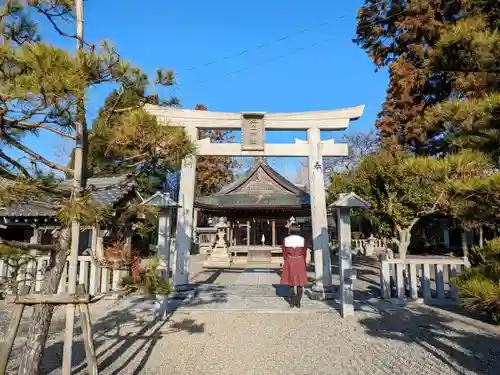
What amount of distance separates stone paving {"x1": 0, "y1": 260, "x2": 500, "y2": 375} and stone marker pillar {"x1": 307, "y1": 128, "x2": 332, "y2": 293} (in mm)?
542

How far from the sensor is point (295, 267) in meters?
6.67

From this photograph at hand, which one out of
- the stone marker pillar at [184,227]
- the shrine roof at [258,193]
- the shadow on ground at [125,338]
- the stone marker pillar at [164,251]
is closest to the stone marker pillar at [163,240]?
the stone marker pillar at [164,251]

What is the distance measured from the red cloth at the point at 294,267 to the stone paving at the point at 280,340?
0.52 meters

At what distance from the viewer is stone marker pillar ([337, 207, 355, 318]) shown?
585cm

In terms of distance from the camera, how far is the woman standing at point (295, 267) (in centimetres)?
657

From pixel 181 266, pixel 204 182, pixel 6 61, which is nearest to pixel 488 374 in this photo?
pixel 6 61

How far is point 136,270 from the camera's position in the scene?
2.89m

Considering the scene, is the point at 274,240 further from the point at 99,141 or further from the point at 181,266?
the point at 99,141

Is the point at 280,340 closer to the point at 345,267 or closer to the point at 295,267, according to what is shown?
the point at 345,267

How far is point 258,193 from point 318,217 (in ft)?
33.0

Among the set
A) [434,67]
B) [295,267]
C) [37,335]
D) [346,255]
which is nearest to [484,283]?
[434,67]

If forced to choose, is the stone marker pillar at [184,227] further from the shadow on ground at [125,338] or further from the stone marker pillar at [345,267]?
the stone marker pillar at [345,267]

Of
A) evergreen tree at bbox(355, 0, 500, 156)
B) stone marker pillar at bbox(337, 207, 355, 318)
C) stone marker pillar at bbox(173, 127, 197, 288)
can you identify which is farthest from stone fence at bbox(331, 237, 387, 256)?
stone marker pillar at bbox(337, 207, 355, 318)

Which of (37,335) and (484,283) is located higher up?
(484,283)
